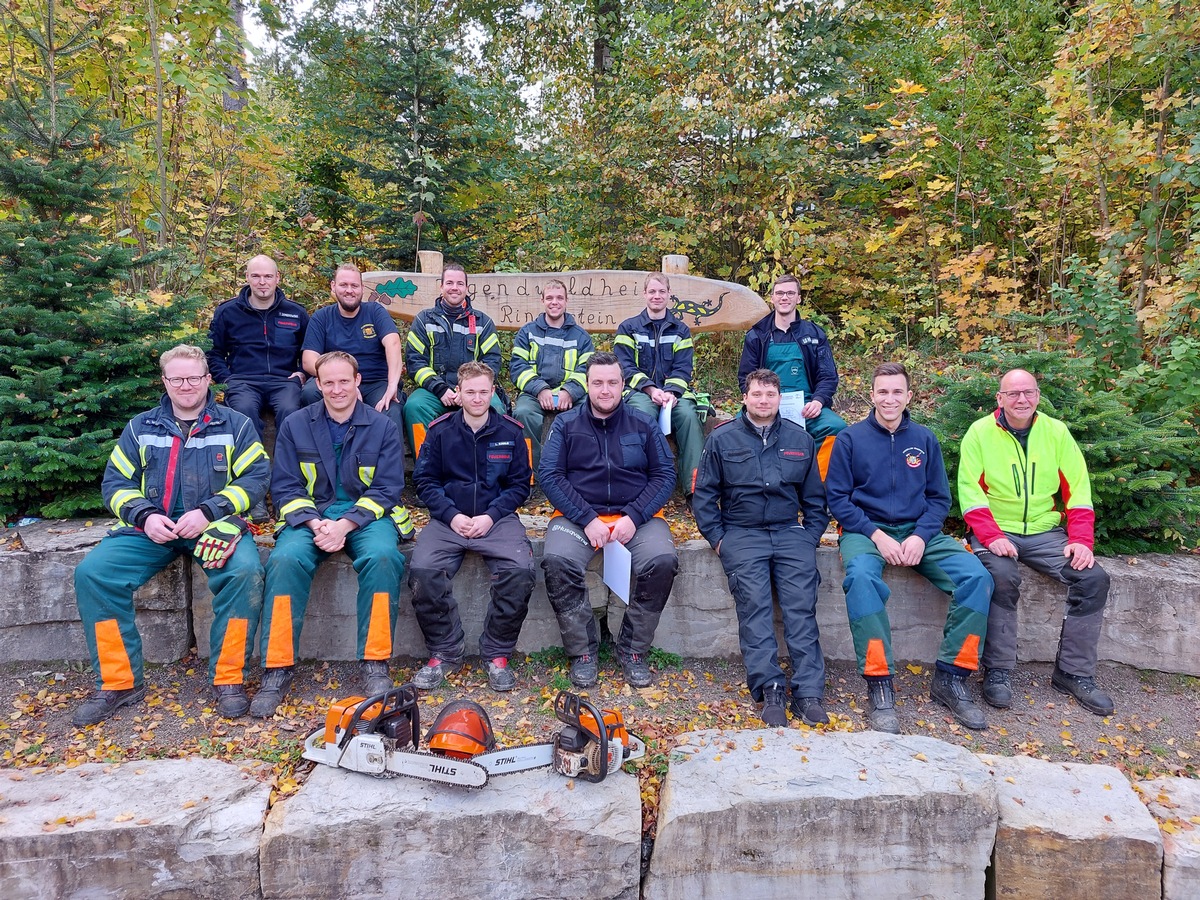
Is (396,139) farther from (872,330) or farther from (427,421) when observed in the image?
(872,330)

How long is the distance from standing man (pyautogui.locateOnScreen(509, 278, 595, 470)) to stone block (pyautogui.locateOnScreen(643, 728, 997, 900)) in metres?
2.93

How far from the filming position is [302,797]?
8.81 feet

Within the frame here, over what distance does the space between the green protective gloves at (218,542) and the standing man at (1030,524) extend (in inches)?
152

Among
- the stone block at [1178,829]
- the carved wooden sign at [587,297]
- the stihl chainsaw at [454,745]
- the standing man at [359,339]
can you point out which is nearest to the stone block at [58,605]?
the stihl chainsaw at [454,745]

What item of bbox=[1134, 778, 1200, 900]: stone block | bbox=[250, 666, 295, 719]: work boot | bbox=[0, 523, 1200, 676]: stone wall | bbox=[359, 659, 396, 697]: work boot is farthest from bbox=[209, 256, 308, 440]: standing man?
bbox=[1134, 778, 1200, 900]: stone block

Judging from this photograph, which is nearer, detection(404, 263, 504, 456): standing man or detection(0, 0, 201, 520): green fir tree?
detection(0, 0, 201, 520): green fir tree

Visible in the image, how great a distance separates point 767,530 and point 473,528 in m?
1.59

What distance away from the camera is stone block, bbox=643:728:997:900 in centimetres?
269

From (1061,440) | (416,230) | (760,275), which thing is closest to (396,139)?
(416,230)

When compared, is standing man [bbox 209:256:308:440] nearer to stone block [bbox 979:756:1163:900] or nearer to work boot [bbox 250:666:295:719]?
work boot [bbox 250:666:295:719]

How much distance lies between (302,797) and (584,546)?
175 centimetres

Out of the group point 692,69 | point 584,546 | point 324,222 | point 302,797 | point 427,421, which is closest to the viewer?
point 302,797

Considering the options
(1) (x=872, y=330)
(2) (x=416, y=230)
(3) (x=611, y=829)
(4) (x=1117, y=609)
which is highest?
(2) (x=416, y=230)

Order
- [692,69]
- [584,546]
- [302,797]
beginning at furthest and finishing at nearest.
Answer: [692,69]
[584,546]
[302,797]
